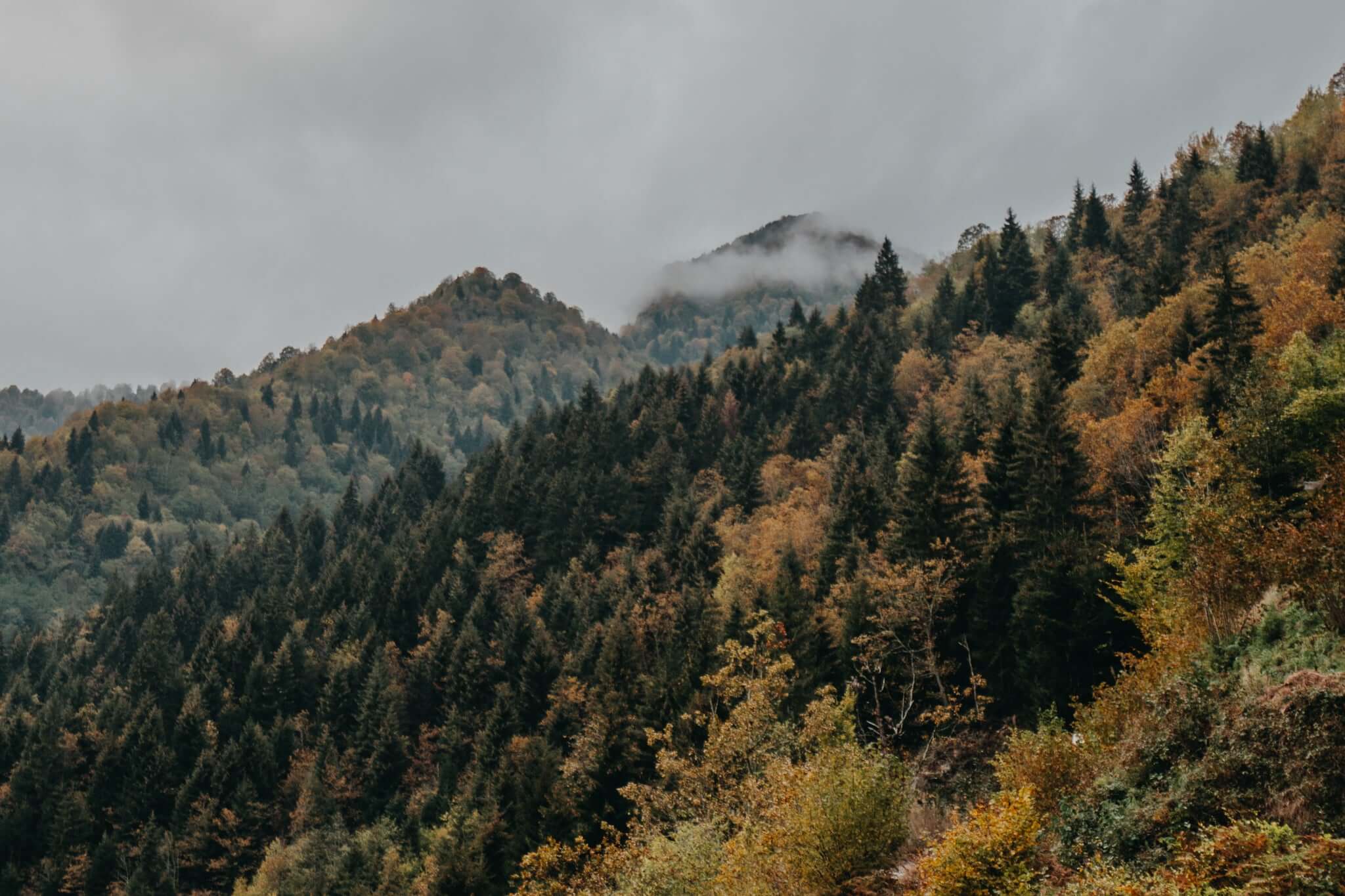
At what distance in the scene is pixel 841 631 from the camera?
54.3 m

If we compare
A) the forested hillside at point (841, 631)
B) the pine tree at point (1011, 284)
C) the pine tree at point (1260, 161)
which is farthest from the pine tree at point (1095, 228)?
the pine tree at point (1260, 161)

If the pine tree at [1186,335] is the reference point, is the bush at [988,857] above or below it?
below

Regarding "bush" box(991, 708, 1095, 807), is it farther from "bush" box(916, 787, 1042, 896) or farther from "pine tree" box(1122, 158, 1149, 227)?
"pine tree" box(1122, 158, 1149, 227)

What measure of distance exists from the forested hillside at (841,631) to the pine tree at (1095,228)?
0.76 metres

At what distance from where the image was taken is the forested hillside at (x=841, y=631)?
22.5 metres

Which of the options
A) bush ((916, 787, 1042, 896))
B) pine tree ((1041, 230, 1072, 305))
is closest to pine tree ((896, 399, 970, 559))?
bush ((916, 787, 1042, 896))

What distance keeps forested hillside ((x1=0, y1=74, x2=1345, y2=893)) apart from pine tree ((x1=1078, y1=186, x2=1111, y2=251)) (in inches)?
29.8

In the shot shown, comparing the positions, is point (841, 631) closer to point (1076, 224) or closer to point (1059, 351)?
point (1059, 351)

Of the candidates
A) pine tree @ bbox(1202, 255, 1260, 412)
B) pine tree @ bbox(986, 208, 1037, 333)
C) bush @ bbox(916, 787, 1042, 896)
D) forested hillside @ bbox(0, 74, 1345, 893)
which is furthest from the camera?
pine tree @ bbox(986, 208, 1037, 333)

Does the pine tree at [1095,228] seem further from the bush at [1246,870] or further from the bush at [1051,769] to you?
the bush at [1246,870]

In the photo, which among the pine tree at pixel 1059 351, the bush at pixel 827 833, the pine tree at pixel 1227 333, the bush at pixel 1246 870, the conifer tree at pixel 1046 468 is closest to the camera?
the bush at pixel 1246 870

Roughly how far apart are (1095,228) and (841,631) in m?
92.7

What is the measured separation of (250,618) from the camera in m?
113

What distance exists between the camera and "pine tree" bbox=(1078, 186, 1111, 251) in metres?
115
